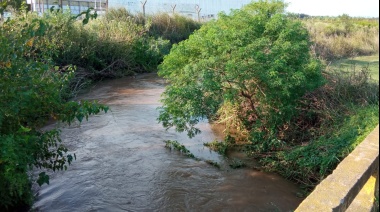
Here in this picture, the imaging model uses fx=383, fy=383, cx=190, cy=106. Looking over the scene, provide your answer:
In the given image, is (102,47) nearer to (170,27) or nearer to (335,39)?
(170,27)

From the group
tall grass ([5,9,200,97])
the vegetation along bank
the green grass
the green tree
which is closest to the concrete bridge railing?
the green grass

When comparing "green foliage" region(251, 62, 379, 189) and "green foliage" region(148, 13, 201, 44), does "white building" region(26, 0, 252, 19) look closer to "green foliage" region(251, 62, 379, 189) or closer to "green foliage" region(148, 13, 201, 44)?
"green foliage" region(148, 13, 201, 44)

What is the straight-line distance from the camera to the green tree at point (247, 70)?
6.87 m

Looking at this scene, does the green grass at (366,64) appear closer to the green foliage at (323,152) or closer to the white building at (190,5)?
the green foliage at (323,152)

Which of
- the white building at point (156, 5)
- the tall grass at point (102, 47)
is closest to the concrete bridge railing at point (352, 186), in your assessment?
the tall grass at point (102, 47)

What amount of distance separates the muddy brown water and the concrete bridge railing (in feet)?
11.9

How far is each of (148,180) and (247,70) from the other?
8.77 feet

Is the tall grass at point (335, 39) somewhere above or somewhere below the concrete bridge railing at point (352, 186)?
above

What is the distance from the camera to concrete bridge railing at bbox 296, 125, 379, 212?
226cm

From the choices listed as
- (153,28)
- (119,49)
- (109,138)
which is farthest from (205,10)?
(109,138)

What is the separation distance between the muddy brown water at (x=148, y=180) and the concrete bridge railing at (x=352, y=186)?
11.9 ft

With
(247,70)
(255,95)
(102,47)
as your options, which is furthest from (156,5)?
(247,70)

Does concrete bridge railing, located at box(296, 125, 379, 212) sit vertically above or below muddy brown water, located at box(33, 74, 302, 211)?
above

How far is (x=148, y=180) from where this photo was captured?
6848mm
